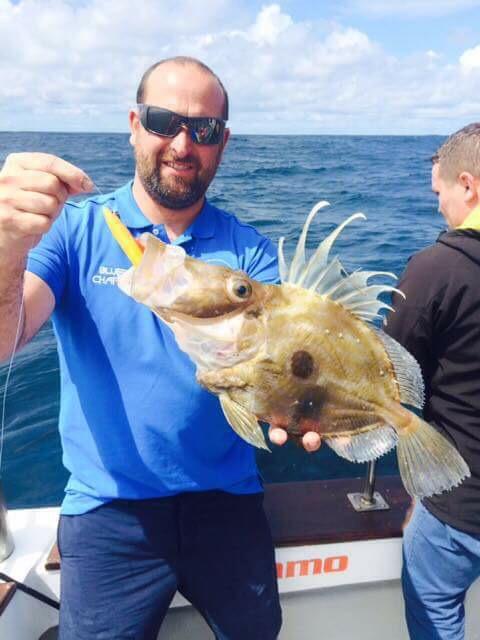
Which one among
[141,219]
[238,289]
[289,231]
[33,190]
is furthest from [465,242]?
[289,231]

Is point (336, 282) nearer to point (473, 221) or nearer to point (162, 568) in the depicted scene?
point (473, 221)

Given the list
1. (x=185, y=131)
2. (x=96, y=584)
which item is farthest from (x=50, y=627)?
(x=185, y=131)

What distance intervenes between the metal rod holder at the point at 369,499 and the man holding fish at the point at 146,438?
0.79 meters

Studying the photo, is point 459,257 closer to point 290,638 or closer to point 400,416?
point 400,416

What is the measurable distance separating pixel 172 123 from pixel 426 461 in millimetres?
2002

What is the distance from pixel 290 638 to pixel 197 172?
9.63ft

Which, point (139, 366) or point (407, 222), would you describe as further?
point (407, 222)

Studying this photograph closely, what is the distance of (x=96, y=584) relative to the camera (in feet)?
8.60

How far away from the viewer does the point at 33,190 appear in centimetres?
182

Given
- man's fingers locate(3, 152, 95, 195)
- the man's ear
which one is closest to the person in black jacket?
the man's ear

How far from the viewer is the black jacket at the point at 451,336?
2.46m

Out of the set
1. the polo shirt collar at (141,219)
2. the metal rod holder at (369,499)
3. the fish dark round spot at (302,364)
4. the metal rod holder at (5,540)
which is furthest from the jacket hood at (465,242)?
the metal rod holder at (5,540)

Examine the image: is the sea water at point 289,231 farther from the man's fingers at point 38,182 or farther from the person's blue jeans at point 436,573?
the man's fingers at point 38,182

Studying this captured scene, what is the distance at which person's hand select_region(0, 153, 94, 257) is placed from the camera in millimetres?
1810
